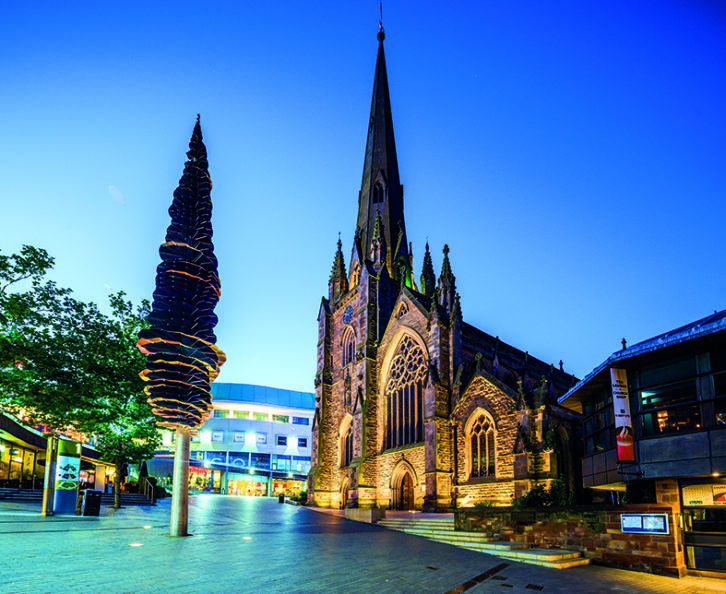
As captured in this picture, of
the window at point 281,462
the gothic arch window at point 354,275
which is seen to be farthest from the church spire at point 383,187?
the window at point 281,462

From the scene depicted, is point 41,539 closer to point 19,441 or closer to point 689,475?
point 689,475

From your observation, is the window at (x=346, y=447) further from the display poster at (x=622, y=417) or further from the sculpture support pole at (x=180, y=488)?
the display poster at (x=622, y=417)

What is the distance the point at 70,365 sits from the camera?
20.8 m

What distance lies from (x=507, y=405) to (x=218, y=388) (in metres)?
69.4

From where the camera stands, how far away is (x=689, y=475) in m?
10.6

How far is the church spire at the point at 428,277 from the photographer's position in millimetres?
41934

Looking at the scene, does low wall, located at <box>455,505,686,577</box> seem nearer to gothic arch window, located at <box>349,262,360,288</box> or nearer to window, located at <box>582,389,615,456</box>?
window, located at <box>582,389,615,456</box>

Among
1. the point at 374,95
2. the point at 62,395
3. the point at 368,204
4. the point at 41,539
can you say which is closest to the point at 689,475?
the point at 41,539

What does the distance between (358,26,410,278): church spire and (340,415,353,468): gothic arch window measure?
11.8 meters

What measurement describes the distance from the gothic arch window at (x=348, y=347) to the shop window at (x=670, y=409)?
96.6ft

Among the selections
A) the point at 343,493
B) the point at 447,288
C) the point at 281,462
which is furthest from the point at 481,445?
the point at 281,462

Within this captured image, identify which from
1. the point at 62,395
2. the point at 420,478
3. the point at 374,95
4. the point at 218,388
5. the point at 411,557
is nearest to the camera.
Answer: the point at 411,557

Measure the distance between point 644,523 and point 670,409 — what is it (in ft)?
8.85

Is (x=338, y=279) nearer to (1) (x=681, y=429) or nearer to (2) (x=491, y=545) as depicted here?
(2) (x=491, y=545)
